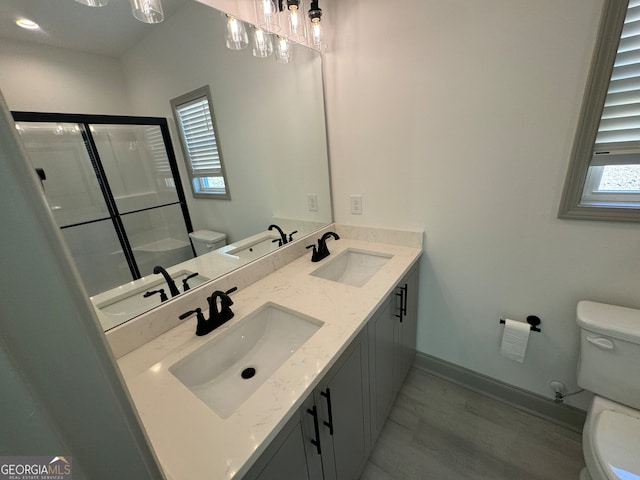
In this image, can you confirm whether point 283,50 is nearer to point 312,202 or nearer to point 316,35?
point 316,35

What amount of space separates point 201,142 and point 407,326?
5.04 feet

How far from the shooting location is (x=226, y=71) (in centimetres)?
127

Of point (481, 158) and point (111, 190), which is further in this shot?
point (481, 158)

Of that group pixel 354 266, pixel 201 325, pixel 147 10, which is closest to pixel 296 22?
pixel 147 10

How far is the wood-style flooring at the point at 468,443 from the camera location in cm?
128

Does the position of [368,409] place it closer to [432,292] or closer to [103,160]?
[432,292]

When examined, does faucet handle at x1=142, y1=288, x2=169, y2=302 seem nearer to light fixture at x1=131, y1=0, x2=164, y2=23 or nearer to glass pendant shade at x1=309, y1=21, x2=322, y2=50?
light fixture at x1=131, y1=0, x2=164, y2=23

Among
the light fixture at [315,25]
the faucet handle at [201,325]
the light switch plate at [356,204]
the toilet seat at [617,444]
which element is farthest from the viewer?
the light switch plate at [356,204]

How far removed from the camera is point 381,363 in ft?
4.24

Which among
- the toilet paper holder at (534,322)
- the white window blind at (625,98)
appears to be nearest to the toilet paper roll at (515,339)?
the toilet paper holder at (534,322)

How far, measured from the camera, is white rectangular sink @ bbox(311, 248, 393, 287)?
1.61 metres

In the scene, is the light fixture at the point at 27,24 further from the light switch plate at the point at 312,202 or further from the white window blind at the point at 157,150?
the light switch plate at the point at 312,202

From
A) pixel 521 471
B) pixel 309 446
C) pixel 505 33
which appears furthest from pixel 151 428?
pixel 505 33

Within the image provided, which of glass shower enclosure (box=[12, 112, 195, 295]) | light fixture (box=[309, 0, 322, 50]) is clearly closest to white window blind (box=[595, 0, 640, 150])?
light fixture (box=[309, 0, 322, 50])
